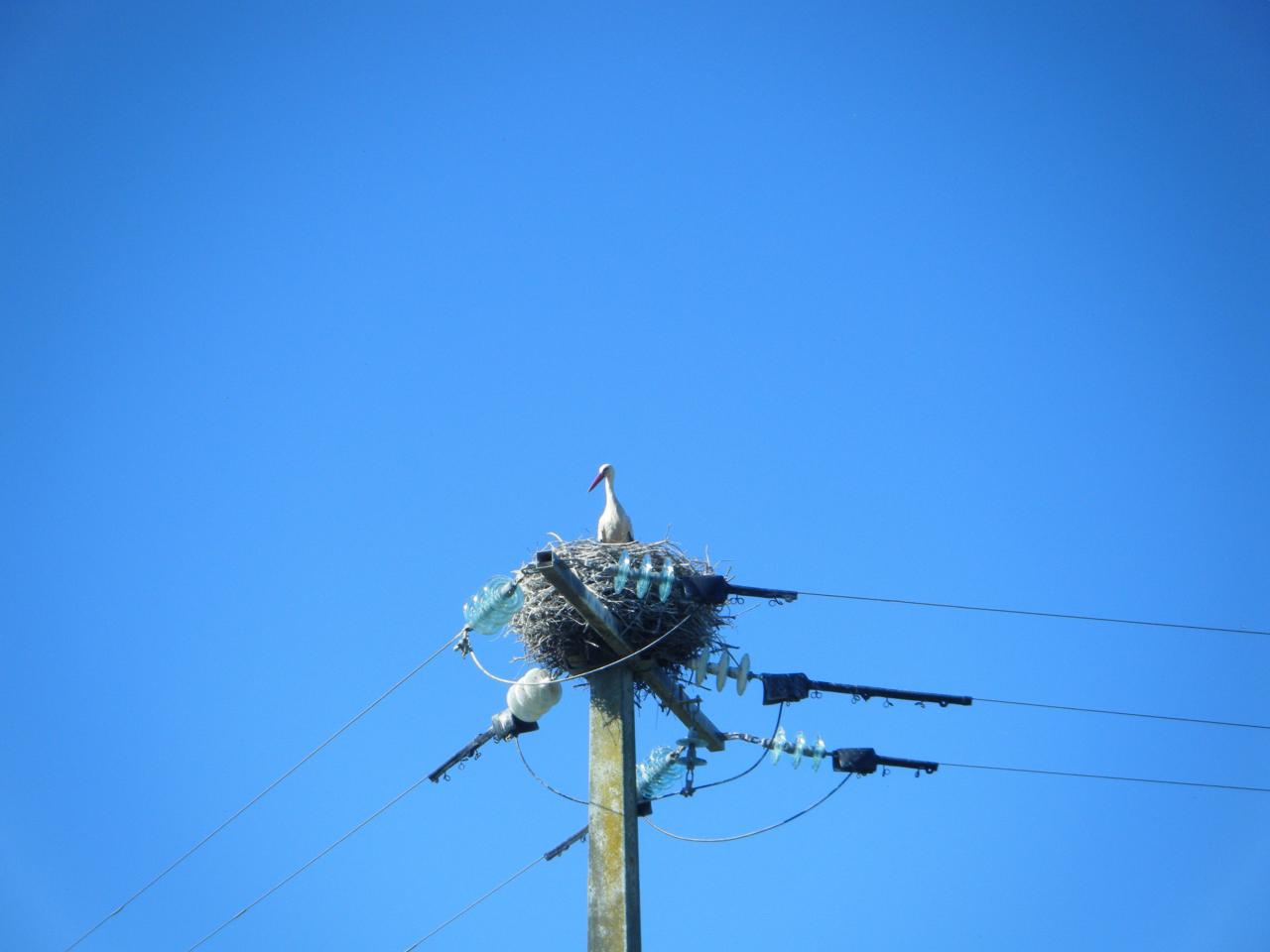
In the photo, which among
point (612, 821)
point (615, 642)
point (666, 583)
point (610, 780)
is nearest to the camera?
point (612, 821)

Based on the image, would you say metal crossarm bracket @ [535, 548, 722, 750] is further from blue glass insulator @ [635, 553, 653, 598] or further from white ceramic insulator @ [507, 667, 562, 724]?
white ceramic insulator @ [507, 667, 562, 724]

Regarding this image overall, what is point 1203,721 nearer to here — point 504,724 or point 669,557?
point 669,557

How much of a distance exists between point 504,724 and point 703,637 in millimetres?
1263

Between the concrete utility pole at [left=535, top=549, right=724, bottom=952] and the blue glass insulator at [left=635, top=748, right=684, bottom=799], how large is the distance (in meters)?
0.44

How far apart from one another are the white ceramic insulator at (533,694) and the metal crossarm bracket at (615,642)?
470 mm

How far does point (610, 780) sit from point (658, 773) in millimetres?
1024

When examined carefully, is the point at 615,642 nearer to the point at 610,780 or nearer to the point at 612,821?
the point at 610,780

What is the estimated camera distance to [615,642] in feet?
24.5

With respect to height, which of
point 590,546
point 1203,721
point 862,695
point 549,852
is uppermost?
point 590,546

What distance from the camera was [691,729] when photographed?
804 centimetres

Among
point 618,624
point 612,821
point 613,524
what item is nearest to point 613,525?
point 613,524

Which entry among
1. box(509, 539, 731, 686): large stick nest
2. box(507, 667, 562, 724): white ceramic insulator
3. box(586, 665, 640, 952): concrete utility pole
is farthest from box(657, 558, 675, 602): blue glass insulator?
box(507, 667, 562, 724): white ceramic insulator

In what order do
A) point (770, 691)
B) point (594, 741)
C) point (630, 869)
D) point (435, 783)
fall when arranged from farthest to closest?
point (435, 783), point (770, 691), point (594, 741), point (630, 869)

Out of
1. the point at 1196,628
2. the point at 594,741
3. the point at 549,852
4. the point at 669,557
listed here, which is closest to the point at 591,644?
the point at 594,741
